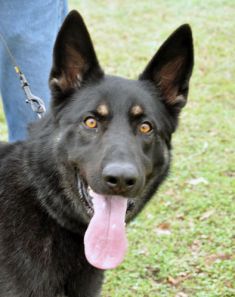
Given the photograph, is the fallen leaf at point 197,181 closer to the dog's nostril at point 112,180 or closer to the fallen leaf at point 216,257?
the fallen leaf at point 216,257

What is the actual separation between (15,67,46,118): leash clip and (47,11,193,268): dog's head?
0.35 meters

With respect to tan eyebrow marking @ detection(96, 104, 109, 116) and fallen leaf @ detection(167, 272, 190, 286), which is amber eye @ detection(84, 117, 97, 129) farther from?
fallen leaf @ detection(167, 272, 190, 286)

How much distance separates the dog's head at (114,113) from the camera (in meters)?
2.76

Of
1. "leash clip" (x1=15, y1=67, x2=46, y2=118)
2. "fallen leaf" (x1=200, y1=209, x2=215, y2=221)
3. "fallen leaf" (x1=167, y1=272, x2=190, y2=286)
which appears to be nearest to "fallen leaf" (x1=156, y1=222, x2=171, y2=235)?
"fallen leaf" (x1=200, y1=209, x2=215, y2=221)

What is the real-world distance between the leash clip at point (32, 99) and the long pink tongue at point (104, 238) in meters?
0.89

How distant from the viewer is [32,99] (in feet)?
11.2

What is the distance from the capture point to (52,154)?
9.78ft

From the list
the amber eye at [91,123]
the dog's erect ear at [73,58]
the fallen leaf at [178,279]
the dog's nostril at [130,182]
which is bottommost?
the fallen leaf at [178,279]

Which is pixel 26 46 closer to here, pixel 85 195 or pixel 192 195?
pixel 85 195

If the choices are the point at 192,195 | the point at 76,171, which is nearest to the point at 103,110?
the point at 76,171

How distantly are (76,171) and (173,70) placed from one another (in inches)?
37.7

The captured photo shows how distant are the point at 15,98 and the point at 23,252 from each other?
4.45ft

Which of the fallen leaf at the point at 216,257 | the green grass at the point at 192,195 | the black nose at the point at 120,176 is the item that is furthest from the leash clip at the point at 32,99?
the fallen leaf at the point at 216,257

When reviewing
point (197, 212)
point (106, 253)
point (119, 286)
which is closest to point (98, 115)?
point (106, 253)
